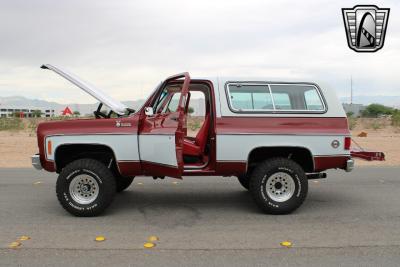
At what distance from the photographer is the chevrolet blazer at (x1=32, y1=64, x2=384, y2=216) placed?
20.2ft

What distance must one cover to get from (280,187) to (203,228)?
1429mm

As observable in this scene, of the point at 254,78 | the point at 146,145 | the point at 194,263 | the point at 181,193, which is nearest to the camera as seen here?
the point at 194,263

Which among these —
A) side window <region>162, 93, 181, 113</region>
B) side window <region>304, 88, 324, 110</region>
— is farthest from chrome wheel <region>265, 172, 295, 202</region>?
side window <region>162, 93, 181, 113</region>

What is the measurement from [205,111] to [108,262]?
10.8 feet

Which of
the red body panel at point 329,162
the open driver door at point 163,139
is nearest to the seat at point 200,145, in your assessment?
the open driver door at point 163,139

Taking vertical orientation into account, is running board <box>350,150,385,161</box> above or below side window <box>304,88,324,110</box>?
below

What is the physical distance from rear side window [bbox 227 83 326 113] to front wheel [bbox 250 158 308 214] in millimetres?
806

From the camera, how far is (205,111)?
7.07 meters

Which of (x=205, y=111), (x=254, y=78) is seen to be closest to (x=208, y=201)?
(x=205, y=111)

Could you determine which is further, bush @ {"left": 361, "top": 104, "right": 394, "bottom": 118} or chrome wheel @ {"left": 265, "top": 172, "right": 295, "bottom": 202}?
bush @ {"left": 361, "top": 104, "right": 394, "bottom": 118}

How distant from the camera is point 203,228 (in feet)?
18.6

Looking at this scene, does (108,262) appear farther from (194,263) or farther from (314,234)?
(314,234)

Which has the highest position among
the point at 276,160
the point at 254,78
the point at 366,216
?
the point at 254,78

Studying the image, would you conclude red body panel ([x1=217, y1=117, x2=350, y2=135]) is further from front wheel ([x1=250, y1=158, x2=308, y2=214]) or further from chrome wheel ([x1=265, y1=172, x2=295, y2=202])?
chrome wheel ([x1=265, y1=172, x2=295, y2=202])
